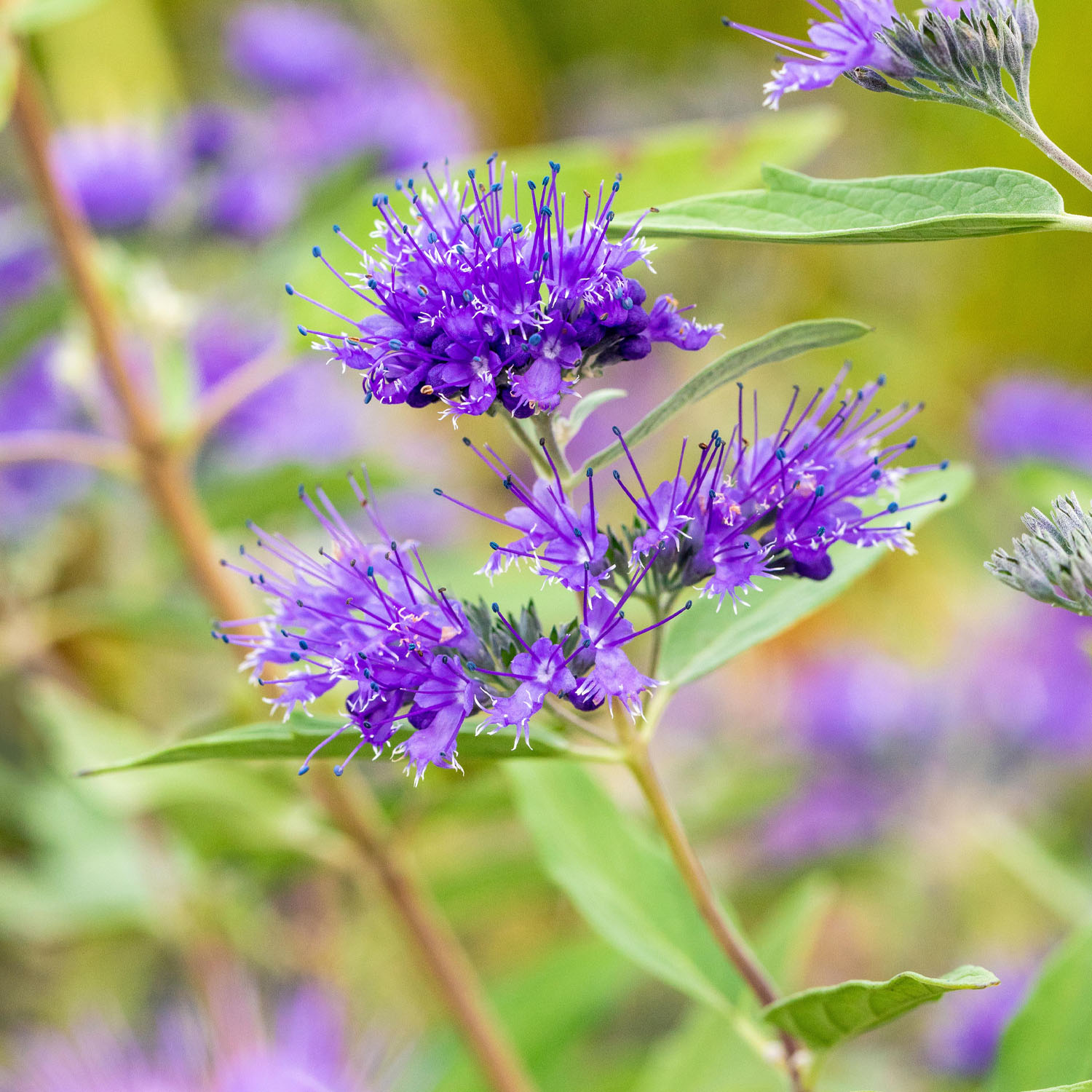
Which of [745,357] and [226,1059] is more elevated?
[745,357]

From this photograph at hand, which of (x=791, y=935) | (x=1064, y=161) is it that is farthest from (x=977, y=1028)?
(x=1064, y=161)

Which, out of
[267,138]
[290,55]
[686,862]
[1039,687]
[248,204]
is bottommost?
[1039,687]

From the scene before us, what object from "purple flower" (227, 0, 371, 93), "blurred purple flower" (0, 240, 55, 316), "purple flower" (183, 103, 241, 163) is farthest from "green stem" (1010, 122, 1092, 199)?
"purple flower" (227, 0, 371, 93)

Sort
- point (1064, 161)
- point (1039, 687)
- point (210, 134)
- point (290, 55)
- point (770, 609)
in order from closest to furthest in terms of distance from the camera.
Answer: point (1064, 161) < point (770, 609) < point (210, 134) < point (1039, 687) < point (290, 55)

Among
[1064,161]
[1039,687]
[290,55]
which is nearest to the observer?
[1064,161]

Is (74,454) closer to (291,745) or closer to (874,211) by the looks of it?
(291,745)

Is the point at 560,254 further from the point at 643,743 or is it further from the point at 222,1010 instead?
the point at 222,1010

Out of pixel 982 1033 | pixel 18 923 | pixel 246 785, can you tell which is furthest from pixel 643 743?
pixel 18 923
